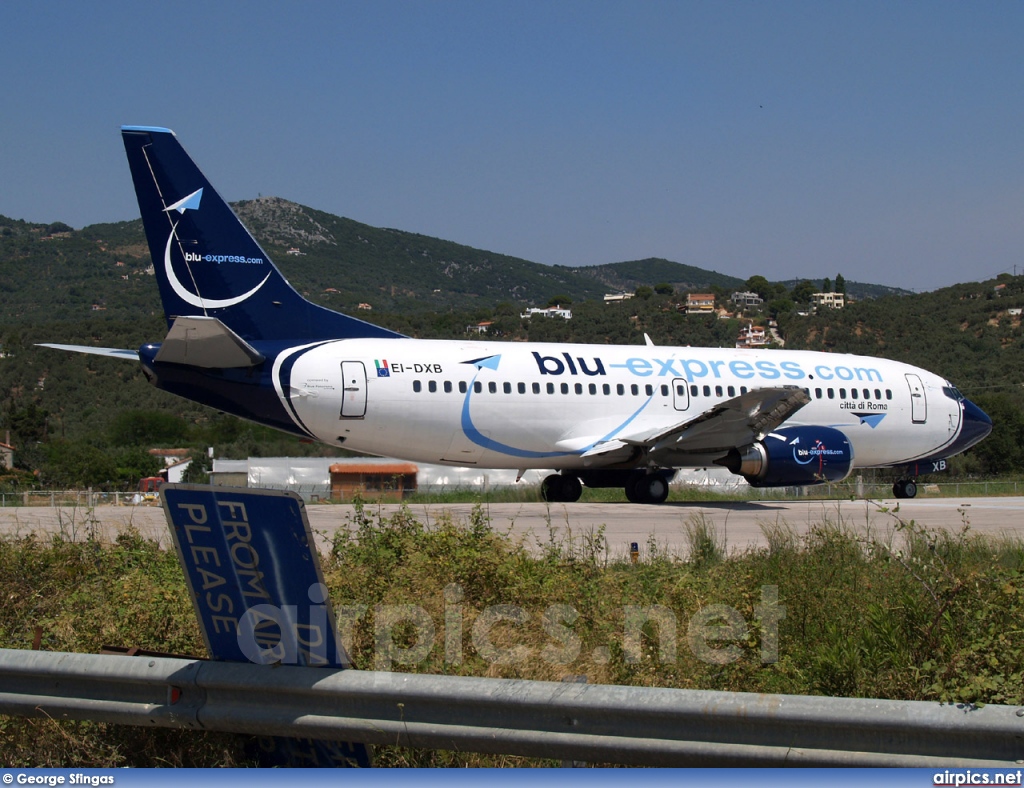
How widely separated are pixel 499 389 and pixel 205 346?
17.8 feet

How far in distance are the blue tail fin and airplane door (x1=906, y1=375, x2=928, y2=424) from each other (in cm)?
1374

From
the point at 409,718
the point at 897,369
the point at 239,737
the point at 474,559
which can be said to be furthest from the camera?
the point at 897,369

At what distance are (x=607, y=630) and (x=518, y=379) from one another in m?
13.5

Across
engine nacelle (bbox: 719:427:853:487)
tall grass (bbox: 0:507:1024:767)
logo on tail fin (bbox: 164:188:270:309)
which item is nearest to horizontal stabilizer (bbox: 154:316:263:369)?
logo on tail fin (bbox: 164:188:270:309)

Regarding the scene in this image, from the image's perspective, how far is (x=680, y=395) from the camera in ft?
70.0

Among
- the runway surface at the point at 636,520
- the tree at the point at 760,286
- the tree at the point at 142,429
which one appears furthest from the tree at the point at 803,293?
the runway surface at the point at 636,520

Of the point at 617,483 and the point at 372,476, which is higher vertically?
the point at 617,483

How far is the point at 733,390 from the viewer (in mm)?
21922

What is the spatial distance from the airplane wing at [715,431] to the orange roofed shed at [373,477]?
28.5 ft

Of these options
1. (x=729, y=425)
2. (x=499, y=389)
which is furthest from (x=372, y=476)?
(x=729, y=425)

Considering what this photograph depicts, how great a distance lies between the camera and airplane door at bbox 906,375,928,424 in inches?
925

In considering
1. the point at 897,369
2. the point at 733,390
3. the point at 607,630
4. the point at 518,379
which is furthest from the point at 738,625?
the point at 897,369

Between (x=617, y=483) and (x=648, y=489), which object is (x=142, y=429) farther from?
(x=648, y=489)

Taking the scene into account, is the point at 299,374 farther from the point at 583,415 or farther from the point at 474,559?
the point at 474,559
